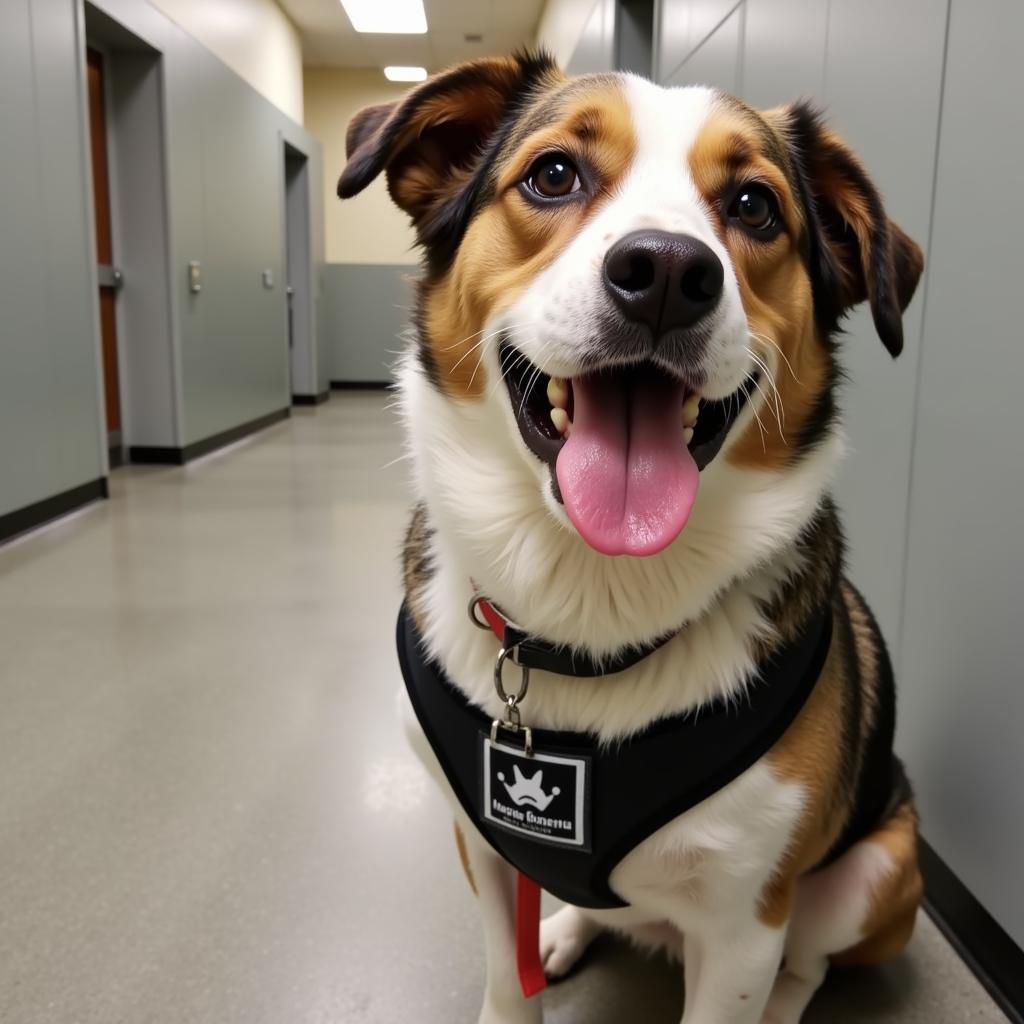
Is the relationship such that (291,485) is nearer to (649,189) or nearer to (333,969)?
(333,969)

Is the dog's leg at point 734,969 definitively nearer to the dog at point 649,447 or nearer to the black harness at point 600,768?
the dog at point 649,447

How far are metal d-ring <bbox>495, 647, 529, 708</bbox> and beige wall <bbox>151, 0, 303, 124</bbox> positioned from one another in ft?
19.4

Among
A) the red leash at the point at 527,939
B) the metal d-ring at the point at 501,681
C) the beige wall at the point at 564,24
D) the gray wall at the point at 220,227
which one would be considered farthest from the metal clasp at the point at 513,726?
the beige wall at the point at 564,24

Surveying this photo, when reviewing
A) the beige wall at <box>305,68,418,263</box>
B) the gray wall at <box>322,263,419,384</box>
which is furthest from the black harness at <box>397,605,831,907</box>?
the beige wall at <box>305,68,418,263</box>

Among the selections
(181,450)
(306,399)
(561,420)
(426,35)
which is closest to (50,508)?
(181,450)

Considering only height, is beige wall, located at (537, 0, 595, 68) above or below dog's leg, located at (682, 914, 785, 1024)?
above

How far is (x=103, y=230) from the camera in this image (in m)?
5.62

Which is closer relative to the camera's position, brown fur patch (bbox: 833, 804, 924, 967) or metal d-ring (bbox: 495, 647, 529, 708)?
metal d-ring (bbox: 495, 647, 529, 708)

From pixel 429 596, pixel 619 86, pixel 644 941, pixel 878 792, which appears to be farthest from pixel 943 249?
pixel 644 941

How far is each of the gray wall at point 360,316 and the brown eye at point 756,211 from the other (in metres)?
10.3

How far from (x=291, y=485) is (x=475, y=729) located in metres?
4.24

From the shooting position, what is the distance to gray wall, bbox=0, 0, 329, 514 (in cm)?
396

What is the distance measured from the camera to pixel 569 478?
930mm

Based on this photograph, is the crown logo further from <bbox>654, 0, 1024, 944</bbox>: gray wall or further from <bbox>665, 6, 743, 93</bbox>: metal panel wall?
<bbox>665, 6, 743, 93</bbox>: metal panel wall
